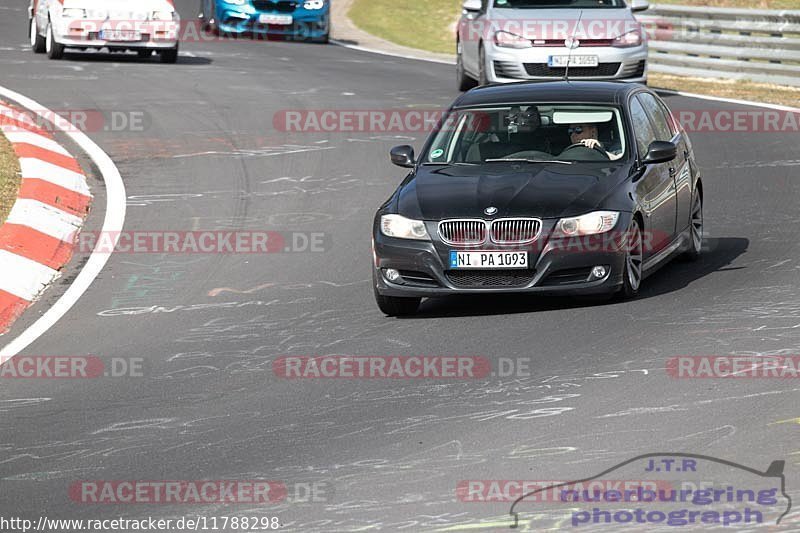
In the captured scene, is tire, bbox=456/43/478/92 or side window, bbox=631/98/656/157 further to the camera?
tire, bbox=456/43/478/92

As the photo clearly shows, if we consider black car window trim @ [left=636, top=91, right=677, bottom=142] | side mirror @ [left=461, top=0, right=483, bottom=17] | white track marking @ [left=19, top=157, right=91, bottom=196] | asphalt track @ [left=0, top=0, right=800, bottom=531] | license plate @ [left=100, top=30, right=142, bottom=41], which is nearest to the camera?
asphalt track @ [left=0, top=0, right=800, bottom=531]

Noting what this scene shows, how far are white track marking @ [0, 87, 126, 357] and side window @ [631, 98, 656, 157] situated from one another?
4035mm

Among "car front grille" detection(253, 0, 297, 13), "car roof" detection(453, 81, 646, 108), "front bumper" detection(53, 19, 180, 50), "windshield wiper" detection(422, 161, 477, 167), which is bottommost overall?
"car front grille" detection(253, 0, 297, 13)

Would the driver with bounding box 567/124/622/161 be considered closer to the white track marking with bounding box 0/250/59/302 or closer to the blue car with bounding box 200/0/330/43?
the white track marking with bounding box 0/250/59/302

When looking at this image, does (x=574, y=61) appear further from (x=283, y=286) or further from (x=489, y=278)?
(x=489, y=278)

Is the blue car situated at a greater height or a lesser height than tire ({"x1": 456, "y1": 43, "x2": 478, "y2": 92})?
lesser

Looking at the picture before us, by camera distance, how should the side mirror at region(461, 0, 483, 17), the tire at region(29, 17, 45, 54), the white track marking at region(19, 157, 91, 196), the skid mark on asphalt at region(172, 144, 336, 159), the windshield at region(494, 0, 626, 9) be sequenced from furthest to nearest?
1. the tire at region(29, 17, 45, 54)
2. the side mirror at region(461, 0, 483, 17)
3. the windshield at region(494, 0, 626, 9)
4. the skid mark on asphalt at region(172, 144, 336, 159)
5. the white track marking at region(19, 157, 91, 196)

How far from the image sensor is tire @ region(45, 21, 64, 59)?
24.8 metres

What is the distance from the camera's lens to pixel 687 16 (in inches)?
1103

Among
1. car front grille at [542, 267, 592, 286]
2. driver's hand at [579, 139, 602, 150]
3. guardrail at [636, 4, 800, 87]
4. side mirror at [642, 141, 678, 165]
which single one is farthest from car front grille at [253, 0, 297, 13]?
car front grille at [542, 267, 592, 286]

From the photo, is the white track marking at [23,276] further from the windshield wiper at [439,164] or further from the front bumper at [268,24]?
the front bumper at [268,24]

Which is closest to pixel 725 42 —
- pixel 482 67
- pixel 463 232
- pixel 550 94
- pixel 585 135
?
pixel 482 67

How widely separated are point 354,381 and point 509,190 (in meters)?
2.32

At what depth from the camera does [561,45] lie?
833 inches
